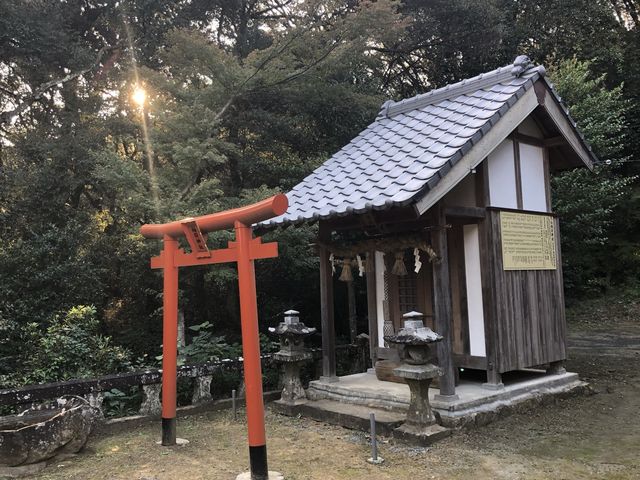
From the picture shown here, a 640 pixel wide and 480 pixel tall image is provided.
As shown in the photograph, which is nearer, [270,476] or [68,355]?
[270,476]

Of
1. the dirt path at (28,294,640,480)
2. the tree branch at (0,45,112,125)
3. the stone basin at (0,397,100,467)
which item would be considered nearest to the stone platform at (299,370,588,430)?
the dirt path at (28,294,640,480)

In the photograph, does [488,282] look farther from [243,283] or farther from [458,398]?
[243,283]

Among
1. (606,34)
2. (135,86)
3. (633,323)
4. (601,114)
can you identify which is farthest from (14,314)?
(606,34)

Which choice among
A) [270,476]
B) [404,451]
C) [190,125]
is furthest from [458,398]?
[190,125]

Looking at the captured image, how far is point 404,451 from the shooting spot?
5.49 m

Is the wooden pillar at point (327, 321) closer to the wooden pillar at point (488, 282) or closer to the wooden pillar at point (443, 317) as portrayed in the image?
the wooden pillar at point (443, 317)

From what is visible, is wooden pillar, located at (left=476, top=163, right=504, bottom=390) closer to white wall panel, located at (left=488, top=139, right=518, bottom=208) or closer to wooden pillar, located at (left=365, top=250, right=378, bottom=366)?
white wall panel, located at (left=488, top=139, right=518, bottom=208)

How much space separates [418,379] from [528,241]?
327 centimetres

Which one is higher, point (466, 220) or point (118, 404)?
point (466, 220)

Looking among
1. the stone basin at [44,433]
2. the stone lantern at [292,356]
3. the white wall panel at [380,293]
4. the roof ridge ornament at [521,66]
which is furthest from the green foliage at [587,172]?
the stone basin at [44,433]

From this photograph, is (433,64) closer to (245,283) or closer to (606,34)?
(606,34)

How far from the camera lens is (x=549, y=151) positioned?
8844mm

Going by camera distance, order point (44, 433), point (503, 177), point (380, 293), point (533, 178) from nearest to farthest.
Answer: point (44, 433) < point (503, 177) < point (533, 178) < point (380, 293)

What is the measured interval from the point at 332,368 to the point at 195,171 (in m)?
4.80
